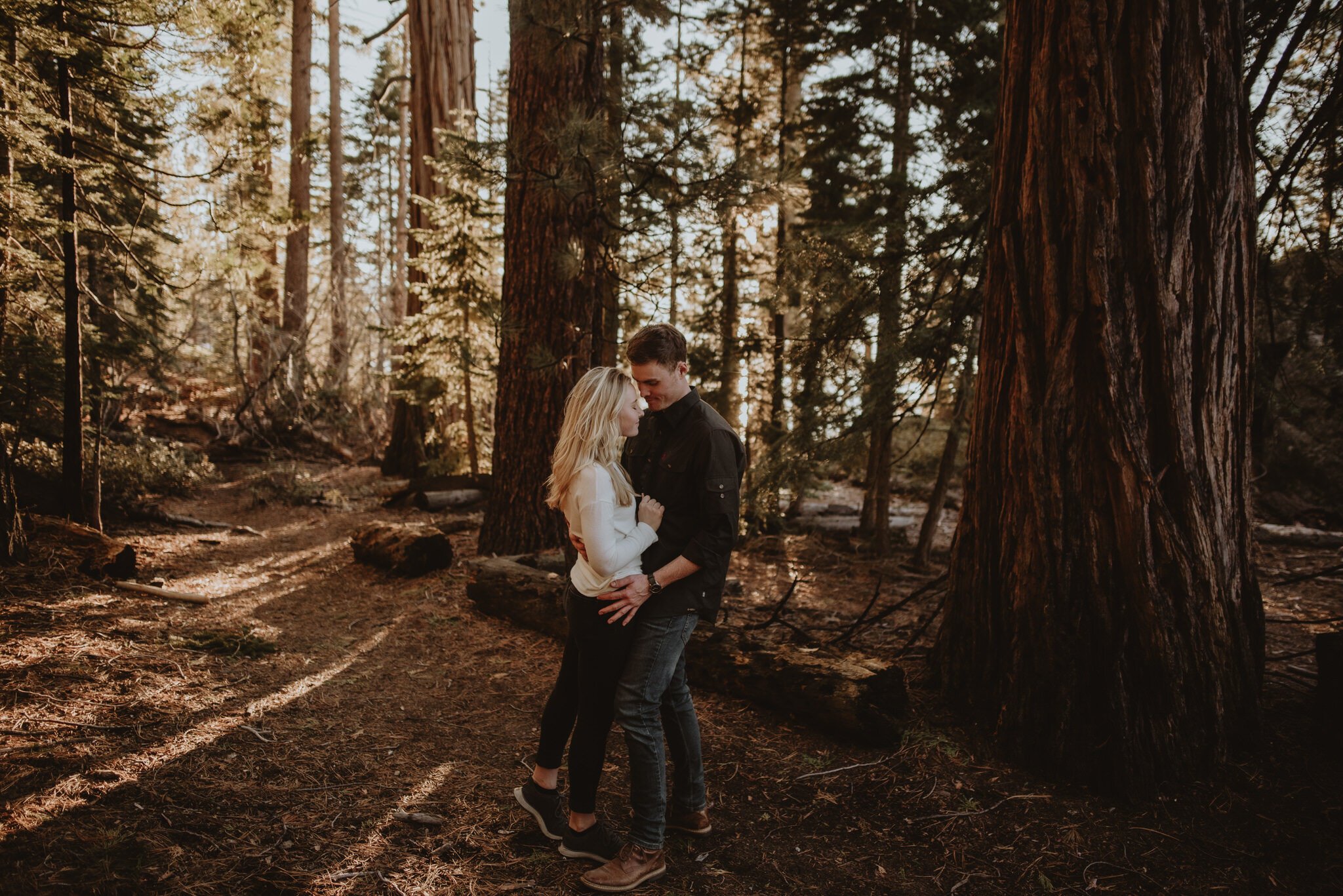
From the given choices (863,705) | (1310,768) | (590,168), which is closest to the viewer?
(1310,768)

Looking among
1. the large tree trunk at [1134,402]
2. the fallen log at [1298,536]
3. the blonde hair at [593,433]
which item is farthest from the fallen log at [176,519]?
the fallen log at [1298,536]

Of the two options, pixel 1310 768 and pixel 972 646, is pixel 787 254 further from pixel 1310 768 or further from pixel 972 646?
pixel 1310 768

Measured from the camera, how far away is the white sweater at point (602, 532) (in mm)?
2664

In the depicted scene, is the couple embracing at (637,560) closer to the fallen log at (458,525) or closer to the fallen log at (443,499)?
the fallen log at (458,525)

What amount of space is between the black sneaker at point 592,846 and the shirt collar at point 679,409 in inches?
71.0

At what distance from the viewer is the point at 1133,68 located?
3420mm

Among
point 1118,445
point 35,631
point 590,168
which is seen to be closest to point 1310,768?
point 1118,445

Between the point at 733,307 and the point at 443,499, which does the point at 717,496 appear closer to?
the point at 443,499

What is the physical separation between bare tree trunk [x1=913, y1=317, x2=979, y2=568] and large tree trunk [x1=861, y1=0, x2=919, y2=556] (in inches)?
24.8

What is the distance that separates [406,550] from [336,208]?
1391 centimetres

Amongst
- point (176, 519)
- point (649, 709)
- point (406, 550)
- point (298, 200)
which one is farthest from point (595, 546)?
point (298, 200)

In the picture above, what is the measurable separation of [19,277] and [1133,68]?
328 inches

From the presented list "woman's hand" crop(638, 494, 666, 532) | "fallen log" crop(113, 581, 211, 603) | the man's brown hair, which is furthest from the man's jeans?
"fallen log" crop(113, 581, 211, 603)

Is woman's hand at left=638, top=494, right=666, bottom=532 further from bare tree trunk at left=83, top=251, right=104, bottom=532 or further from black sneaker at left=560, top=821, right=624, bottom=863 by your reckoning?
bare tree trunk at left=83, top=251, right=104, bottom=532
